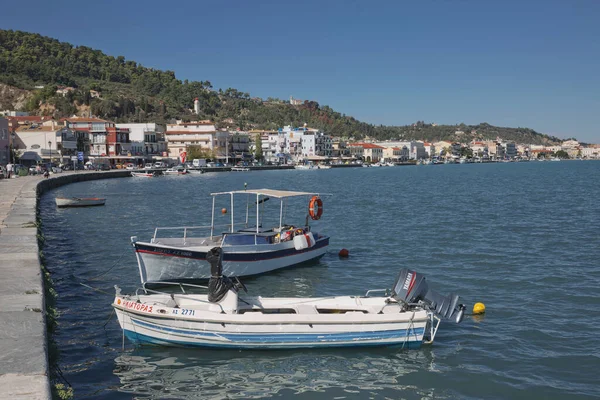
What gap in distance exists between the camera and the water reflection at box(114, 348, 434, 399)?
462 inches

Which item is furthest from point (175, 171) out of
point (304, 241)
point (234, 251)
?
point (234, 251)

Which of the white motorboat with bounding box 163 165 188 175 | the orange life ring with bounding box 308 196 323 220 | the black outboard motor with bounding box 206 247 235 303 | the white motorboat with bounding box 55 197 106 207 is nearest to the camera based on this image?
the black outboard motor with bounding box 206 247 235 303

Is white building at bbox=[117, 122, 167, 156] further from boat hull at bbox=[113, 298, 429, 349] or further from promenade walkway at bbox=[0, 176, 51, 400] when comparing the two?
boat hull at bbox=[113, 298, 429, 349]

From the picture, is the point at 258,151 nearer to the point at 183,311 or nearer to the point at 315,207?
the point at 315,207

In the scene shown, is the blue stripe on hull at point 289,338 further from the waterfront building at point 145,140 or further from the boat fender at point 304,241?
the waterfront building at point 145,140

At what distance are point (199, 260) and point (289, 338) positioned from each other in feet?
24.1

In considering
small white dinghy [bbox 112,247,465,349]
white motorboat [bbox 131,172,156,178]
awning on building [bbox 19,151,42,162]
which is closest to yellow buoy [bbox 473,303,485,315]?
small white dinghy [bbox 112,247,465,349]

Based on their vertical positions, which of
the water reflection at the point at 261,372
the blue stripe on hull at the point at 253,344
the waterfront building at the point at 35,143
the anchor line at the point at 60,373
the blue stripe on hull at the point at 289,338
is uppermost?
the waterfront building at the point at 35,143

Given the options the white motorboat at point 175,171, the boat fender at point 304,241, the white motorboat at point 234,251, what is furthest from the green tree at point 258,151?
the boat fender at point 304,241

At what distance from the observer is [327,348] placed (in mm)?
13492

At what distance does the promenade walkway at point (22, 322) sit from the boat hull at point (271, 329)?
2221 millimetres

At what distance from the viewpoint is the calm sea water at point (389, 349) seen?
12.0 m

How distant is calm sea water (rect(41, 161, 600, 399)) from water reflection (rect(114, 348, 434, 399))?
0.13 ft

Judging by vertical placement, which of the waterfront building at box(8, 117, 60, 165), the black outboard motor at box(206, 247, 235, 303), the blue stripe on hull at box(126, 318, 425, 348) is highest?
the waterfront building at box(8, 117, 60, 165)
